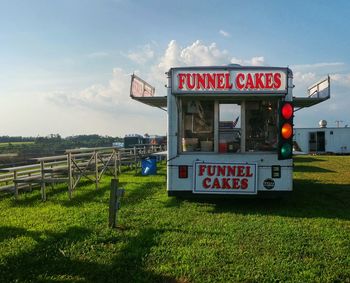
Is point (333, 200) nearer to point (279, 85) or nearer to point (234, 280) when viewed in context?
point (279, 85)

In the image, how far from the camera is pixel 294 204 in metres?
8.46

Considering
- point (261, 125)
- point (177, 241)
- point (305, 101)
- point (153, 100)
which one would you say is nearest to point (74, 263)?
point (177, 241)

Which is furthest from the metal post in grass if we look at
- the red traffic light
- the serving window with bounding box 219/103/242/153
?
the red traffic light

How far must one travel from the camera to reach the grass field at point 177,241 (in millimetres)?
4254

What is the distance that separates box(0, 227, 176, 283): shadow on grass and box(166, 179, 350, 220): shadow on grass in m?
Result: 2.59

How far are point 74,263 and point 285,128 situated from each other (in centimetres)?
388

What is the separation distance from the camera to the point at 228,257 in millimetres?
4762

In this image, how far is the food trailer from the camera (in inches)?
292

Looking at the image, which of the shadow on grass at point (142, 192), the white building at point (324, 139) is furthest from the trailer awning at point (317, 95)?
the white building at point (324, 139)

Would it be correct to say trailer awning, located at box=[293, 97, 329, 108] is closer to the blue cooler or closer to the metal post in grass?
the metal post in grass

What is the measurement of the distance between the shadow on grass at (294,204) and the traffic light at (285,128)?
144cm

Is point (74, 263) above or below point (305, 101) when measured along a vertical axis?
below

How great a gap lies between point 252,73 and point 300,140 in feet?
103

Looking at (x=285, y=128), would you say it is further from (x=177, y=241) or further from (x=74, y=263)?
(x=74, y=263)
